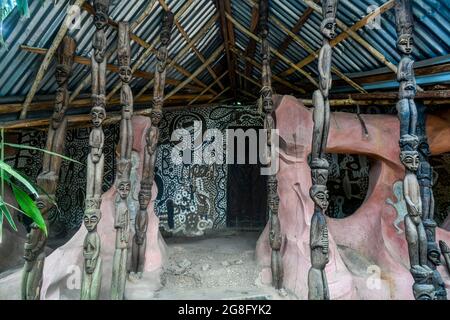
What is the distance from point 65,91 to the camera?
4.95 metres

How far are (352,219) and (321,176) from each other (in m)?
2.85

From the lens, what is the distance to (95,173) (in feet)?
12.8

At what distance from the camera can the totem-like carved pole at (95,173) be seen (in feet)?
12.4

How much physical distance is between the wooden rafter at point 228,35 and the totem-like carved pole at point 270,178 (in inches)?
34.3

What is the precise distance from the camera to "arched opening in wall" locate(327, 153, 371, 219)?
8.16m

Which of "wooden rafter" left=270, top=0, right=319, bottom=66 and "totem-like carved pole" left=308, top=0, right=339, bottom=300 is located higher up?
"wooden rafter" left=270, top=0, right=319, bottom=66

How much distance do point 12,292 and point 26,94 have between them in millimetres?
2751

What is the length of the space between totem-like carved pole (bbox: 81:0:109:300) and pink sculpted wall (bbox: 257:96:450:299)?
250cm

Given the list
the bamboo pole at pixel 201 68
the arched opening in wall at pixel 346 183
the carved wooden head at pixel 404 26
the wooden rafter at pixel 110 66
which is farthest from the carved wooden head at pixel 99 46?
the arched opening in wall at pixel 346 183

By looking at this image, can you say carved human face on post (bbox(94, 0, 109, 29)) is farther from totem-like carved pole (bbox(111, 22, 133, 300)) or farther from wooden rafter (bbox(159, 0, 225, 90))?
wooden rafter (bbox(159, 0, 225, 90))

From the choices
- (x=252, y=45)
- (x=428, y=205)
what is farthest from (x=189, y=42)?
(x=428, y=205)

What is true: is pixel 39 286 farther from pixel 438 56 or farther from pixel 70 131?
pixel 438 56

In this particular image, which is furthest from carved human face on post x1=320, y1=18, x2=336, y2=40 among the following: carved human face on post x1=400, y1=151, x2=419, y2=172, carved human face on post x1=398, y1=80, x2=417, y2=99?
carved human face on post x1=400, y1=151, x2=419, y2=172
